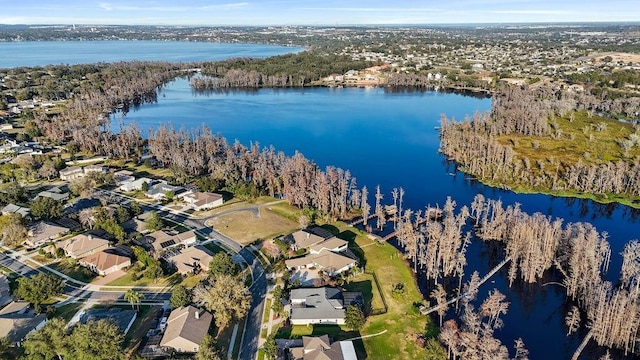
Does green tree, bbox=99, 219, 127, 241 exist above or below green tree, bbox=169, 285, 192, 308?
above

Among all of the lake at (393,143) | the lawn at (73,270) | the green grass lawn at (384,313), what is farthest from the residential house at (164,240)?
the lake at (393,143)

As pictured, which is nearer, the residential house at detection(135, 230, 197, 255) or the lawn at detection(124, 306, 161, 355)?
the lawn at detection(124, 306, 161, 355)

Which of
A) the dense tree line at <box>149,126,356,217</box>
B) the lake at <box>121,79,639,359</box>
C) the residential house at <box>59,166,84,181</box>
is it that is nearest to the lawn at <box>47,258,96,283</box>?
the dense tree line at <box>149,126,356,217</box>

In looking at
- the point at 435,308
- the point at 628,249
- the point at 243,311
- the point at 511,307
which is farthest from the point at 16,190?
the point at 628,249

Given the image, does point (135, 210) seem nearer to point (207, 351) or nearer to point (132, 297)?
point (132, 297)

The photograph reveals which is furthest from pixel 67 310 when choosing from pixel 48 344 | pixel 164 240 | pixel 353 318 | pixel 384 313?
pixel 384 313

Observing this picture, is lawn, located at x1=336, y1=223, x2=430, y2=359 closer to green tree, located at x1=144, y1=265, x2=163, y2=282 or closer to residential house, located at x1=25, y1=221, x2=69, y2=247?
green tree, located at x1=144, y1=265, x2=163, y2=282

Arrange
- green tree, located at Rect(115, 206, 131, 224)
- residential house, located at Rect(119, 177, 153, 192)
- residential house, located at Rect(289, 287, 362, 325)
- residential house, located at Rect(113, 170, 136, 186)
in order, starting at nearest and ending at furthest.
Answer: residential house, located at Rect(289, 287, 362, 325) < green tree, located at Rect(115, 206, 131, 224) < residential house, located at Rect(119, 177, 153, 192) < residential house, located at Rect(113, 170, 136, 186)
